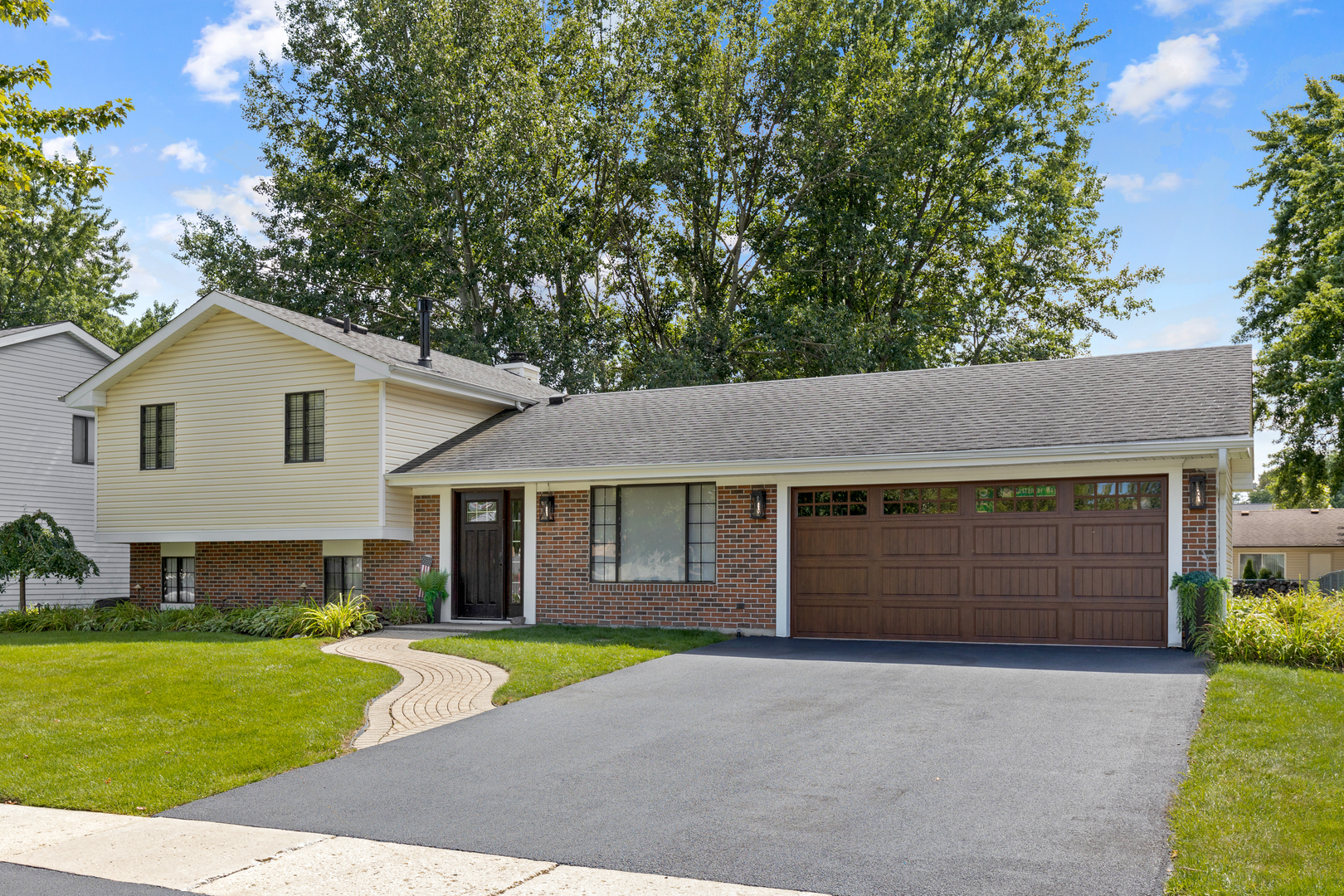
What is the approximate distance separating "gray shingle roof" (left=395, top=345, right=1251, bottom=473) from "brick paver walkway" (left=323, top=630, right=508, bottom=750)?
3906 millimetres

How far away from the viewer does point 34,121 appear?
11.8 meters

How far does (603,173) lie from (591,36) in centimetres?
448

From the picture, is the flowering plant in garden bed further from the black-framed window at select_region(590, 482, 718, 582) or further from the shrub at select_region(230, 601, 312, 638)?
the black-framed window at select_region(590, 482, 718, 582)

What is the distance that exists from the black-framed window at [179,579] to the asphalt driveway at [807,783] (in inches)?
483

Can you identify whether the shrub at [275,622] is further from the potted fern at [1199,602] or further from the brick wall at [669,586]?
the potted fern at [1199,602]

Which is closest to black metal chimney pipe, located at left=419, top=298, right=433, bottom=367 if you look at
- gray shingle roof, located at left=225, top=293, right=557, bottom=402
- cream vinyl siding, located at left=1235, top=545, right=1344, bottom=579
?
gray shingle roof, located at left=225, top=293, right=557, bottom=402

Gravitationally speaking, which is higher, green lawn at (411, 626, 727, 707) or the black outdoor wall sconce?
the black outdoor wall sconce

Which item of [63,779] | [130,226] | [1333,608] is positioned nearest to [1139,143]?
[1333,608]

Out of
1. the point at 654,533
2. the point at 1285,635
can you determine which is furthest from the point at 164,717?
the point at 1285,635

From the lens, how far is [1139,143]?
2112 centimetres

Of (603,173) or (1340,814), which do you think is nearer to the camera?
(1340,814)

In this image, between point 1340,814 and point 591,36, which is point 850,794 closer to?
point 1340,814

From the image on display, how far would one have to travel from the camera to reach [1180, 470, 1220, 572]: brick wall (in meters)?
11.9

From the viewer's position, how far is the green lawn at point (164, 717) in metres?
6.97
